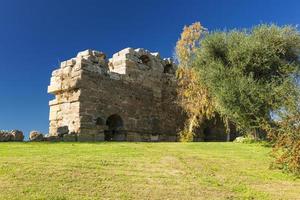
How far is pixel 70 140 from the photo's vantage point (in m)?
17.2

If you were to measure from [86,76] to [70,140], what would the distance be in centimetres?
314

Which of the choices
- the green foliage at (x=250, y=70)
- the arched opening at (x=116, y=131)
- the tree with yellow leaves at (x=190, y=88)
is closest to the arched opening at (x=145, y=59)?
the tree with yellow leaves at (x=190, y=88)

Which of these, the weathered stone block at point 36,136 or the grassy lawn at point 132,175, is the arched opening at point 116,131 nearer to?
the weathered stone block at point 36,136

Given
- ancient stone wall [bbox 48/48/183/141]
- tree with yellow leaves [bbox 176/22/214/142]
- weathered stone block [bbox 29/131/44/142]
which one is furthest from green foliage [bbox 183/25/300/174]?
weathered stone block [bbox 29/131/44/142]

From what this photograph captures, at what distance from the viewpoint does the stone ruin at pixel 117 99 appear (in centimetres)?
1836

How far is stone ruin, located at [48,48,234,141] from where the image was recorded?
60.2 feet

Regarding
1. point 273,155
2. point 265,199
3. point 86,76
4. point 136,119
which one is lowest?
point 265,199

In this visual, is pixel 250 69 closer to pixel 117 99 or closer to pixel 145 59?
pixel 117 99

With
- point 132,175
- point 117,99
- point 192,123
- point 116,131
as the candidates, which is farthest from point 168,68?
point 132,175

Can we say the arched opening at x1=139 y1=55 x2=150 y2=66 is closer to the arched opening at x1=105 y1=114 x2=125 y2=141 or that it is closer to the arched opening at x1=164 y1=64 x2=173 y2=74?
the arched opening at x1=164 y1=64 x2=173 y2=74

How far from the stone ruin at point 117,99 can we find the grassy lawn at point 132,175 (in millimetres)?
4856

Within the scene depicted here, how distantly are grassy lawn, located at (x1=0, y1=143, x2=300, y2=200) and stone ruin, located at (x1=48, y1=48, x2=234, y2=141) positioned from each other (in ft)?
15.9

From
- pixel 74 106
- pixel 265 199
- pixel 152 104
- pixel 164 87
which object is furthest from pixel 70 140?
pixel 265 199

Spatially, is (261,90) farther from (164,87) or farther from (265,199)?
(265,199)
